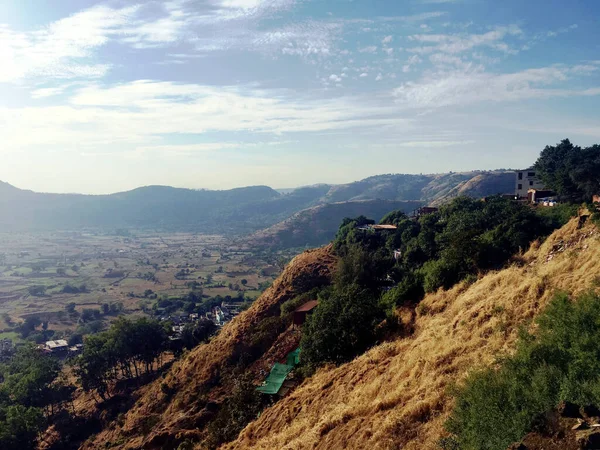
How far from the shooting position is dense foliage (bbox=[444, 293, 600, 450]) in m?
8.23

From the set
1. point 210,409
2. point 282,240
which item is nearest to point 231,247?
point 282,240

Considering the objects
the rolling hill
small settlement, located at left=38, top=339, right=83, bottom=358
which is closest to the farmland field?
small settlement, located at left=38, top=339, right=83, bottom=358

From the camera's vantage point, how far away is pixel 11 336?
7862 cm

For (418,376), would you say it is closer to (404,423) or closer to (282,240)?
(404,423)

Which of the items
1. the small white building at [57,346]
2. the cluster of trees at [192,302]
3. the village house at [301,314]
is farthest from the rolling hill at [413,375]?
the cluster of trees at [192,302]

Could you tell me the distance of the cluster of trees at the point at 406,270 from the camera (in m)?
22.0

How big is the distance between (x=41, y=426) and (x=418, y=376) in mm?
30442

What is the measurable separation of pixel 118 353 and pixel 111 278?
347 ft

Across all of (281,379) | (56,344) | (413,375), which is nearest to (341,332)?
(281,379)

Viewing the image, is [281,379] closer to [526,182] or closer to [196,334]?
[196,334]

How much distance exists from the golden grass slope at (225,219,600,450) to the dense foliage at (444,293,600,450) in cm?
147

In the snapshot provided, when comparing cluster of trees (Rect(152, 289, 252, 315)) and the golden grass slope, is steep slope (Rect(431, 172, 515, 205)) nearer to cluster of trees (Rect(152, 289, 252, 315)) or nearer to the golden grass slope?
cluster of trees (Rect(152, 289, 252, 315))

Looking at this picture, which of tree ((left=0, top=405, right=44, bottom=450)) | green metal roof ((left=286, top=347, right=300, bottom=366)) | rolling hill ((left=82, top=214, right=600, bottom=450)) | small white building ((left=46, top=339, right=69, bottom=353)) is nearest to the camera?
rolling hill ((left=82, top=214, right=600, bottom=450))

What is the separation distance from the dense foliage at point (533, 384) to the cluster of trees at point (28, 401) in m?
31.5
